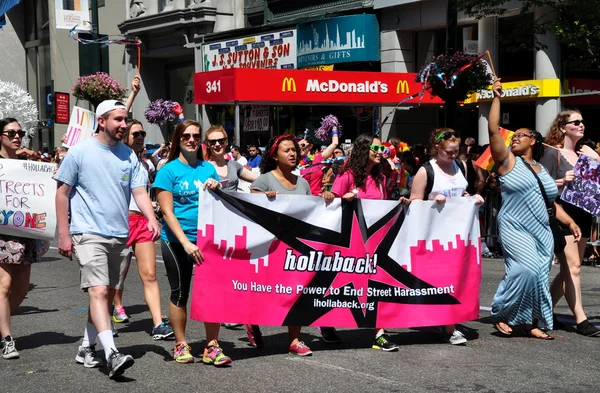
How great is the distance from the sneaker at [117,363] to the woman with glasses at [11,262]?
51.3 inches

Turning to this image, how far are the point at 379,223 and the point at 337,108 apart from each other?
58.3 ft

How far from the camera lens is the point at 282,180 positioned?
741 centimetres

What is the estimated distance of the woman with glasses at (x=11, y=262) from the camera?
748cm

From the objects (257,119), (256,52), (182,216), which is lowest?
(182,216)

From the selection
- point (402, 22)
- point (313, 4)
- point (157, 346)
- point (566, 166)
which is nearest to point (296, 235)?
point (157, 346)

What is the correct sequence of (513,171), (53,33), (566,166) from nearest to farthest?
(513,171), (566,166), (53,33)

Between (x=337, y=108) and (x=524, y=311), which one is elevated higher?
(x=337, y=108)

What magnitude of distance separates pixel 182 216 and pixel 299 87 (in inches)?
465

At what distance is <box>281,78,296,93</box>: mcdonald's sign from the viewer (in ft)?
60.5

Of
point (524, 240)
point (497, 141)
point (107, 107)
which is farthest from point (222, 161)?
point (524, 240)

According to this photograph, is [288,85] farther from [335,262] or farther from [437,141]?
[335,262]

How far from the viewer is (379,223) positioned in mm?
7477

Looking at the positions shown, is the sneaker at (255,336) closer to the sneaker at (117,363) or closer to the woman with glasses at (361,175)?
the woman with glasses at (361,175)

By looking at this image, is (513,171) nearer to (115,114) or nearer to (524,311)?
(524,311)
